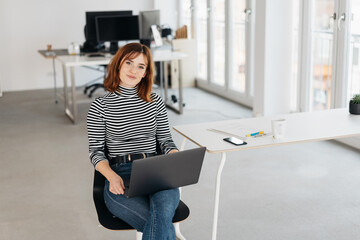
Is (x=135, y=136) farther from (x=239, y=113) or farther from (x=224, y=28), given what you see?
(x=224, y=28)

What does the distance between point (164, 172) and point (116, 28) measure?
171 inches

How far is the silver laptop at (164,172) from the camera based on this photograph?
84.3 inches

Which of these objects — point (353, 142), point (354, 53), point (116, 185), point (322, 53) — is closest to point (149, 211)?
point (116, 185)

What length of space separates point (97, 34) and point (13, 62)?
2.28 metres

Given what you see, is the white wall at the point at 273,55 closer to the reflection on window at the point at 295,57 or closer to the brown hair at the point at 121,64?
the reflection on window at the point at 295,57

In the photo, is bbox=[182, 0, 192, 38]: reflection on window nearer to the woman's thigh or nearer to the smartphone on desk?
the smartphone on desk

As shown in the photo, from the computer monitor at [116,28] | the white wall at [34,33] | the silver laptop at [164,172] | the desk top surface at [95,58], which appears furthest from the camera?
the white wall at [34,33]

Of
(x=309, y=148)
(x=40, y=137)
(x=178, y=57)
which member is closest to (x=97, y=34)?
(x=178, y=57)

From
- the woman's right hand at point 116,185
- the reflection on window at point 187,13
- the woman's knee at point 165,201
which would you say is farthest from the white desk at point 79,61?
the woman's knee at point 165,201

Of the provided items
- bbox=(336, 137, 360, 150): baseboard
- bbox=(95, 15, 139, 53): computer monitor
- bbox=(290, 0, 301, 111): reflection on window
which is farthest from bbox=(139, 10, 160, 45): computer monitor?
bbox=(336, 137, 360, 150): baseboard

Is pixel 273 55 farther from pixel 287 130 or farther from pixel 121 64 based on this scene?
pixel 121 64

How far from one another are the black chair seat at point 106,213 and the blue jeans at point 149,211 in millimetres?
24

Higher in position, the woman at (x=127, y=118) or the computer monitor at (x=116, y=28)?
the computer monitor at (x=116, y=28)

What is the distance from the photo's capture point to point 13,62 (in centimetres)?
791
